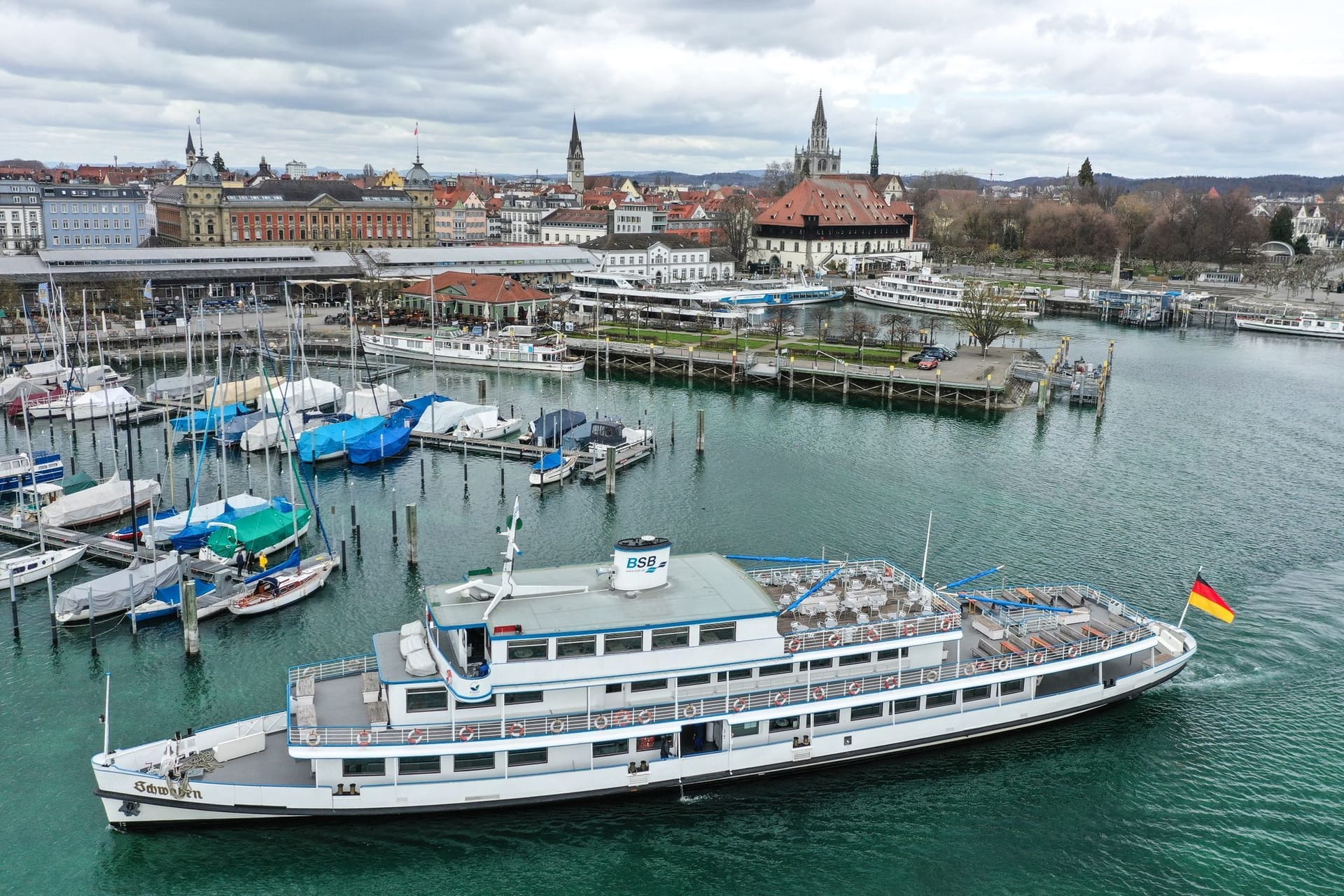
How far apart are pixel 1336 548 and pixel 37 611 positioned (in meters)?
55.3

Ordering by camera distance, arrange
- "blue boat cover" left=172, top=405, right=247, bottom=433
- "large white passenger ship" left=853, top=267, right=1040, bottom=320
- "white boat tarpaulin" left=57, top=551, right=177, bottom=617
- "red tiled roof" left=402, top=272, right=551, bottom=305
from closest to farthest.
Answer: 1. "white boat tarpaulin" left=57, top=551, right=177, bottom=617
2. "blue boat cover" left=172, top=405, right=247, bottom=433
3. "red tiled roof" left=402, top=272, right=551, bottom=305
4. "large white passenger ship" left=853, top=267, right=1040, bottom=320

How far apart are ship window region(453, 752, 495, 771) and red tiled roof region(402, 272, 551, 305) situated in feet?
265

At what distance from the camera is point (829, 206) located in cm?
16050

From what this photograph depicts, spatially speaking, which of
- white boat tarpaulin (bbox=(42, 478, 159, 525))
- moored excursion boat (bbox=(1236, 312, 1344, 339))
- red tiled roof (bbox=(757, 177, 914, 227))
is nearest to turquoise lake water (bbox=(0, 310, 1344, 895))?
white boat tarpaulin (bbox=(42, 478, 159, 525))

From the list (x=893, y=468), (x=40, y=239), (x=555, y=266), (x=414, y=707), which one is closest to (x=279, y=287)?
(x=555, y=266)

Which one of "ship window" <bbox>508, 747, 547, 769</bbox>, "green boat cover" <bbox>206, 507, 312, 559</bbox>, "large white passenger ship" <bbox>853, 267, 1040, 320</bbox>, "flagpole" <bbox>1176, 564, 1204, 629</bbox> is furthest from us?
"large white passenger ship" <bbox>853, 267, 1040, 320</bbox>

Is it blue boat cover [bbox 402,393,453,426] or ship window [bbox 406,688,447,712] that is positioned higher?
blue boat cover [bbox 402,393,453,426]

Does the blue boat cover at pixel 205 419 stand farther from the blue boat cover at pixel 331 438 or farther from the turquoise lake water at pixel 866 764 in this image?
the blue boat cover at pixel 331 438

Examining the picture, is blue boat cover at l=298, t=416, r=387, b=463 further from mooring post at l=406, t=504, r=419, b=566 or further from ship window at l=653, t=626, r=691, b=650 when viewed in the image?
ship window at l=653, t=626, r=691, b=650

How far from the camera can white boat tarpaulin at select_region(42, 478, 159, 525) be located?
46250 mm

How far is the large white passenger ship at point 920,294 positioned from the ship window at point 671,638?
330 ft

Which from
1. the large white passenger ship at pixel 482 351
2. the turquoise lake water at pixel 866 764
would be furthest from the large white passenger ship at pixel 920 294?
the turquoise lake water at pixel 866 764

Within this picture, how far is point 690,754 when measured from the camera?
28.8 meters

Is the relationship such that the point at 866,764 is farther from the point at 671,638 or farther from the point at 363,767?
the point at 363,767
